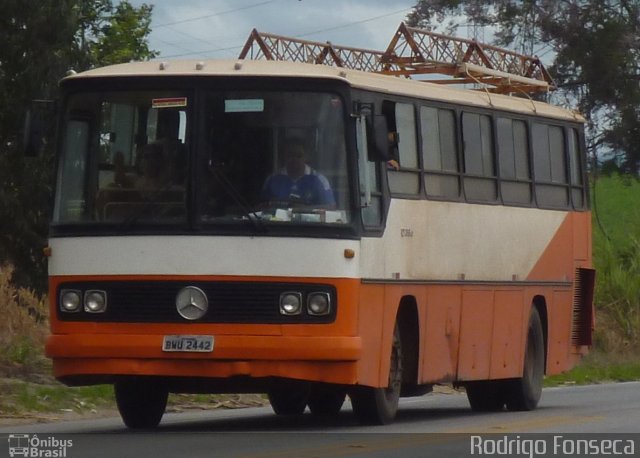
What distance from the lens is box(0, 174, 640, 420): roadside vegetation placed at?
1881cm

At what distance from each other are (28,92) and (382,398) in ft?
19.1

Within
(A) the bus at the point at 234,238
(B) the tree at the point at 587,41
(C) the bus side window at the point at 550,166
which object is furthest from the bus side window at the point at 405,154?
(B) the tree at the point at 587,41

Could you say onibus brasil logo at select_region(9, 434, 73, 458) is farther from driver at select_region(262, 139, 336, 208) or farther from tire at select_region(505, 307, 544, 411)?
tire at select_region(505, 307, 544, 411)

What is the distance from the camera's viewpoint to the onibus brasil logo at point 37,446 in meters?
12.8

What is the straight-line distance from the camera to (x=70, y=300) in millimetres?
15312

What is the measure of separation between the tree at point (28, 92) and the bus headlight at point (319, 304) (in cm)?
495

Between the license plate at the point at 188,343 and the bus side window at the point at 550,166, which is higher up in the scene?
the bus side window at the point at 550,166

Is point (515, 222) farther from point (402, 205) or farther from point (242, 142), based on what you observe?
point (242, 142)

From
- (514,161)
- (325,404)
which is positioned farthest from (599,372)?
(325,404)

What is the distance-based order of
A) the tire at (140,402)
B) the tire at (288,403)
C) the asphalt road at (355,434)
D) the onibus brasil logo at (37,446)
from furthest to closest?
1. the tire at (288,403)
2. the tire at (140,402)
3. the asphalt road at (355,434)
4. the onibus brasil logo at (37,446)

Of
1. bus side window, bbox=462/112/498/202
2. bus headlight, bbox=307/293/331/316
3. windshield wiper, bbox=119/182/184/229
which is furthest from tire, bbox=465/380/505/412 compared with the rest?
windshield wiper, bbox=119/182/184/229

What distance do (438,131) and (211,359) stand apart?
12.8ft

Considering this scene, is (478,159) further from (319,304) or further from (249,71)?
(319,304)

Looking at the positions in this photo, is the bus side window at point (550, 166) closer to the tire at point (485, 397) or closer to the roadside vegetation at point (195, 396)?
the tire at point (485, 397)
